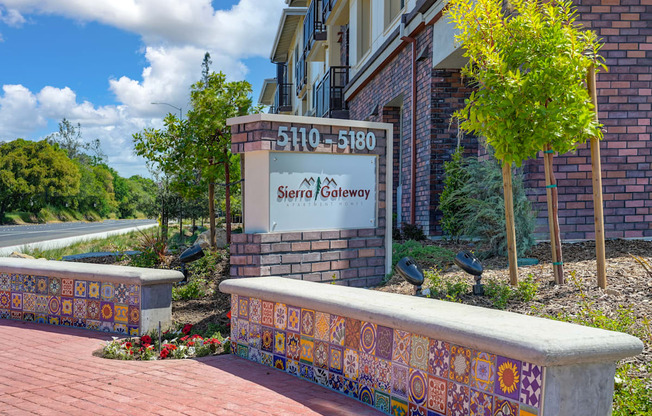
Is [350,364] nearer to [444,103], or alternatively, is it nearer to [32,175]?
[444,103]

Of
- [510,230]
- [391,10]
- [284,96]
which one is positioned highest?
[284,96]

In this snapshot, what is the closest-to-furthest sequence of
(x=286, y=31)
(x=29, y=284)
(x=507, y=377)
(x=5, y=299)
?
1. (x=507, y=377)
2. (x=29, y=284)
3. (x=5, y=299)
4. (x=286, y=31)

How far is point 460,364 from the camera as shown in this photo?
3.35 m

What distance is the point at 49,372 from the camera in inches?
192

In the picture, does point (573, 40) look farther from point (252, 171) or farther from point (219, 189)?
point (219, 189)

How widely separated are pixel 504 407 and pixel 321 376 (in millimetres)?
1669

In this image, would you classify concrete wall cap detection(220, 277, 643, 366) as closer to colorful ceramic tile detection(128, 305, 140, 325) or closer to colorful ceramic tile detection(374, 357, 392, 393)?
colorful ceramic tile detection(374, 357, 392, 393)

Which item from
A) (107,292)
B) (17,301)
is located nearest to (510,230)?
(107,292)

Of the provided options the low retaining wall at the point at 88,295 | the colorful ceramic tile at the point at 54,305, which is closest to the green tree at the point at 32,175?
the low retaining wall at the point at 88,295

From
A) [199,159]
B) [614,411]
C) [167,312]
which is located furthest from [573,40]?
[199,159]

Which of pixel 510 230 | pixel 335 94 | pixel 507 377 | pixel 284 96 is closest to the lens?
pixel 507 377

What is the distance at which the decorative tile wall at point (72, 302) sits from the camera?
20.6 ft

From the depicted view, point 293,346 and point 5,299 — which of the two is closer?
point 293,346

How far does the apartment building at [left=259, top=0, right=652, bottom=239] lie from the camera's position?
906cm
